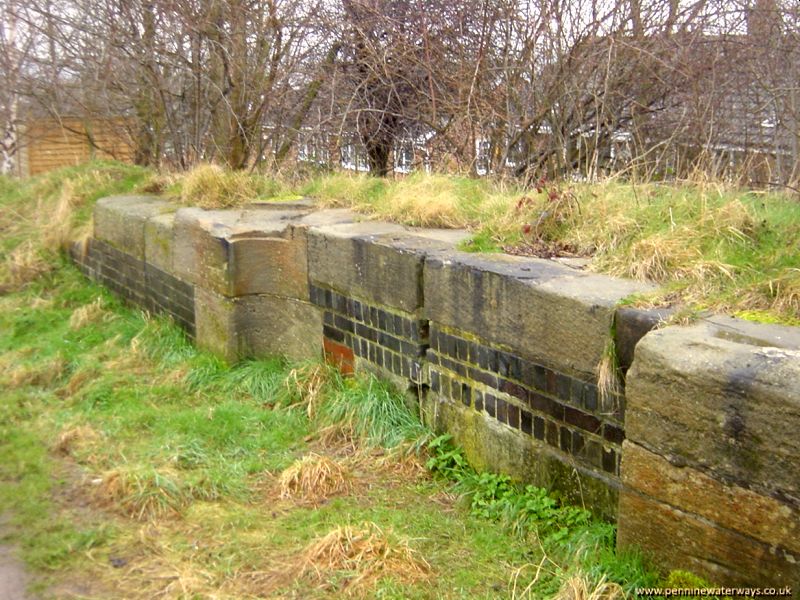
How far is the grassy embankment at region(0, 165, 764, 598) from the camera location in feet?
11.0

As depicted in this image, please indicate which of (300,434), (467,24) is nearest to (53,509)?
(300,434)

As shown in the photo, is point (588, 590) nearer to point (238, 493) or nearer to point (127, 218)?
point (238, 493)

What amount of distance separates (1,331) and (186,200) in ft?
6.05

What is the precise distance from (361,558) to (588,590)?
886mm

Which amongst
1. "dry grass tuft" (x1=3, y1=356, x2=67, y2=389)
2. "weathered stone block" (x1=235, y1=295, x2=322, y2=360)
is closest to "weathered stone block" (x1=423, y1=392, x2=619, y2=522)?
"weathered stone block" (x1=235, y1=295, x2=322, y2=360)

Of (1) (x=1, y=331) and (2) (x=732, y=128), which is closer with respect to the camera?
(1) (x=1, y=331)

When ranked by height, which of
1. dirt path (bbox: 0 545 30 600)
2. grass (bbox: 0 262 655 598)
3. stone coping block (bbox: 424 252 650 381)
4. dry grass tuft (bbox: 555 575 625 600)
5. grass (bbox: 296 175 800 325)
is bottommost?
dirt path (bbox: 0 545 30 600)

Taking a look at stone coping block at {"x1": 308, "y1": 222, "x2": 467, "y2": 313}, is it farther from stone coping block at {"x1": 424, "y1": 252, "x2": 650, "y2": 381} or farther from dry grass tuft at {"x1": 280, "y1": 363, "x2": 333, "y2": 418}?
dry grass tuft at {"x1": 280, "y1": 363, "x2": 333, "y2": 418}

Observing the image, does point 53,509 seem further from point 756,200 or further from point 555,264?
point 756,200

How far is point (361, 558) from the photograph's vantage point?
3.39 meters

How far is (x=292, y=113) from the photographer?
973 centimetres

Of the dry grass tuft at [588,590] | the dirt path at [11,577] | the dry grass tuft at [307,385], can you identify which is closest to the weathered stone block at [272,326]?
the dry grass tuft at [307,385]

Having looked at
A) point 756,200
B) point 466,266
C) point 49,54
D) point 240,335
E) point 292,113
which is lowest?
point 240,335

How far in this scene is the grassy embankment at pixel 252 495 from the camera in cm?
334
